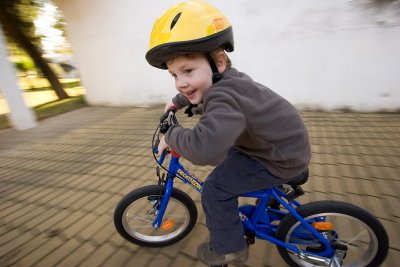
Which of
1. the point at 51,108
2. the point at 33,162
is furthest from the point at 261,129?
the point at 51,108

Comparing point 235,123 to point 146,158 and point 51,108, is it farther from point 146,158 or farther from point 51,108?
point 51,108

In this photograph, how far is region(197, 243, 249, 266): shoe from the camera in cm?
164

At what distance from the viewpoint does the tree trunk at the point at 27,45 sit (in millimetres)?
8141

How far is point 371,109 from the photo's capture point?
4.75 m

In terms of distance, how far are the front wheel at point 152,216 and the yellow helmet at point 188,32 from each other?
98 centimetres

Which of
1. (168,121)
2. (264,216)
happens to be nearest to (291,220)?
(264,216)

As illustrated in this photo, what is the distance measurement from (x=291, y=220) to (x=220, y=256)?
1.67 feet

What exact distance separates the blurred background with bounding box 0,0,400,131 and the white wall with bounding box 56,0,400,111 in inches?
0.6

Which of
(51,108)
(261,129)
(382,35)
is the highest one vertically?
(261,129)

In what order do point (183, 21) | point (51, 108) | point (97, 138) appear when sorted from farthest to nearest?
point (51, 108) < point (97, 138) < point (183, 21)

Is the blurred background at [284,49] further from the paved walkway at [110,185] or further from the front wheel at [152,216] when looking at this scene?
the front wheel at [152,216]

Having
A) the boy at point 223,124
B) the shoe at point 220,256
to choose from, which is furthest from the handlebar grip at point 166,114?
the shoe at point 220,256

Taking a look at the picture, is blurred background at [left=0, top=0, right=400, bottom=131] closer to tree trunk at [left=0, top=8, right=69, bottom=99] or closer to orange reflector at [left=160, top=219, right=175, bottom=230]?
tree trunk at [left=0, top=8, right=69, bottom=99]

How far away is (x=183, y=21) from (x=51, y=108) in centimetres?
857
